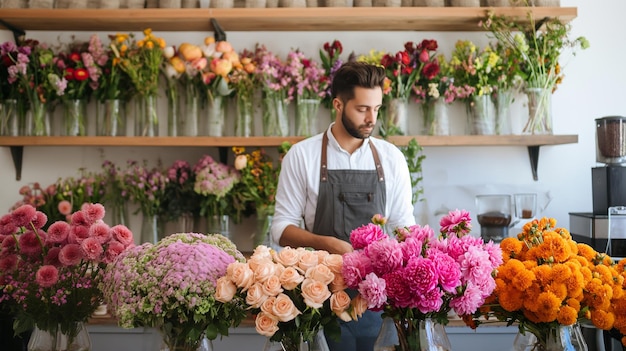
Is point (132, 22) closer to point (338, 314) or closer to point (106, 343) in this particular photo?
point (106, 343)

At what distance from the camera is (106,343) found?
2.52 metres

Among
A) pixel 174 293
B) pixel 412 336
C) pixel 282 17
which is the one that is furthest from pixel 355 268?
pixel 282 17

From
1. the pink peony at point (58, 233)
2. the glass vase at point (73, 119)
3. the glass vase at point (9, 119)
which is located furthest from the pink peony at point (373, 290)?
the glass vase at point (9, 119)

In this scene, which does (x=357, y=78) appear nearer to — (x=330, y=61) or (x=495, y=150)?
(x=330, y=61)

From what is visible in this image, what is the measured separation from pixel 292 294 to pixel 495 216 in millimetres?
2019

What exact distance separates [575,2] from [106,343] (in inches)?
107

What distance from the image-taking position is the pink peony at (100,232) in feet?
4.51

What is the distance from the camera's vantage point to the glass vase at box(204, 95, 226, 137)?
318cm

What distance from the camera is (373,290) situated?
1127 millimetres

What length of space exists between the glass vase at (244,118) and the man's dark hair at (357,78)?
97 centimetres

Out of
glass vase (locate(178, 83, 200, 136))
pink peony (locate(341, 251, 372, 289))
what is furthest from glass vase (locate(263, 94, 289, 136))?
pink peony (locate(341, 251, 372, 289))

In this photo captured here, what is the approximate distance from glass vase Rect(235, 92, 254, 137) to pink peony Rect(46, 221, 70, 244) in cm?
185

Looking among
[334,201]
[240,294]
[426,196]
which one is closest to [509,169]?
[426,196]

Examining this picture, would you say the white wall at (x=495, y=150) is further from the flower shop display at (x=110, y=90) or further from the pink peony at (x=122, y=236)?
the pink peony at (x=122, y=236)
